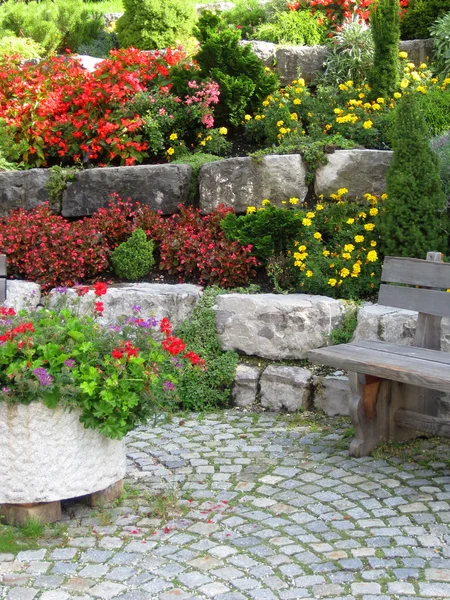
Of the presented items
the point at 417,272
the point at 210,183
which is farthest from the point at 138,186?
the point at 417,272

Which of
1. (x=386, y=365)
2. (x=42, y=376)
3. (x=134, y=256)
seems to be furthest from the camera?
(x=134, y=256)

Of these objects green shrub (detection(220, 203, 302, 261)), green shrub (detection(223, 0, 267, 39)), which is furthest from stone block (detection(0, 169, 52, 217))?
green shrub (detection(223, 0, 267, 39))

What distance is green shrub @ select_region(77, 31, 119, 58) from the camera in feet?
33.9

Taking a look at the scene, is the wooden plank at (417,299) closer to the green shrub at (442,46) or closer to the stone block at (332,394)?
the stone block at (332,394)

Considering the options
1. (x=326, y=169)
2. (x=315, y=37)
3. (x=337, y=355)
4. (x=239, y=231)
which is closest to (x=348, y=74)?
(x=315, y=37)

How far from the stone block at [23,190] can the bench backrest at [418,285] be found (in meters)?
3.26

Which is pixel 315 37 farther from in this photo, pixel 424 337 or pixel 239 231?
pixel 424 337

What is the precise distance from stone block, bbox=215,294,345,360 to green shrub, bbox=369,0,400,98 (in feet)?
8.93

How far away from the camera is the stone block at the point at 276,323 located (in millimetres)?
5504

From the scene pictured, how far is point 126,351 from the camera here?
3.78 m

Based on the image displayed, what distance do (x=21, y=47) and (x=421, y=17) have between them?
4380 mm

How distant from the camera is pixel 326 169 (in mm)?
6473

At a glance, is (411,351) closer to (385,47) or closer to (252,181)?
(252,181)

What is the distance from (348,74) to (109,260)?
3212 mm
